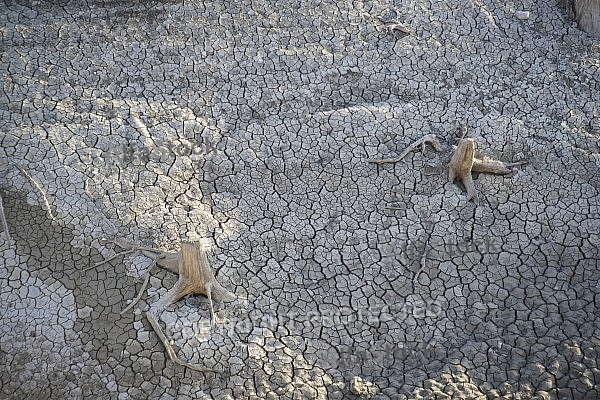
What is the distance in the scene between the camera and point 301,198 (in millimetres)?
4383

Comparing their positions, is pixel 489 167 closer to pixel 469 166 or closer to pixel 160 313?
pixel 469 166

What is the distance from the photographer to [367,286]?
3.99m

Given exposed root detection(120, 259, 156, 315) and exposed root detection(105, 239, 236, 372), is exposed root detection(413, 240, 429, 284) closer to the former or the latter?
exposed root detection(105, 239, 236, 372)

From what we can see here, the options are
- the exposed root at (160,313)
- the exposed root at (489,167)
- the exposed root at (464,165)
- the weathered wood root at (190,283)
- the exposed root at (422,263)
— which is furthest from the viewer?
the exposed root at (489,167)

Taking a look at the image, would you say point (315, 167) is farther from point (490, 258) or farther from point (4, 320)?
point (4, 320)

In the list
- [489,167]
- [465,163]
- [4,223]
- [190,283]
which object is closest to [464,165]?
[465,163]

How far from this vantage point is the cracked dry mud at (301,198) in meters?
3.63

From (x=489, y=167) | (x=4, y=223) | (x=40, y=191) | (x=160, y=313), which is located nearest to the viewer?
(x=160, y=313)

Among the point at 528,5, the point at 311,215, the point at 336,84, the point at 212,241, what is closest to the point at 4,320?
the point at 212,241

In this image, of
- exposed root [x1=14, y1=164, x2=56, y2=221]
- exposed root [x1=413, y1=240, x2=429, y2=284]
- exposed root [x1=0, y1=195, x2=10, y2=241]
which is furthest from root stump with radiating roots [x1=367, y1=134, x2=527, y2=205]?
exposed root [x1=0, y1=195, x2=10, y2=241]

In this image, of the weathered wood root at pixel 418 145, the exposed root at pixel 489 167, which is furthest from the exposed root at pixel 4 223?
the exposed root at pixel 489 167

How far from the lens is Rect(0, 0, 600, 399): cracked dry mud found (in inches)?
143

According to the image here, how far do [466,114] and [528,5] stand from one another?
50.6 inches

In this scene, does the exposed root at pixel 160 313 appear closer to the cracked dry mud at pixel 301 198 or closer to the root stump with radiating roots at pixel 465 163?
the cracked dry mud at pixel 301 198
